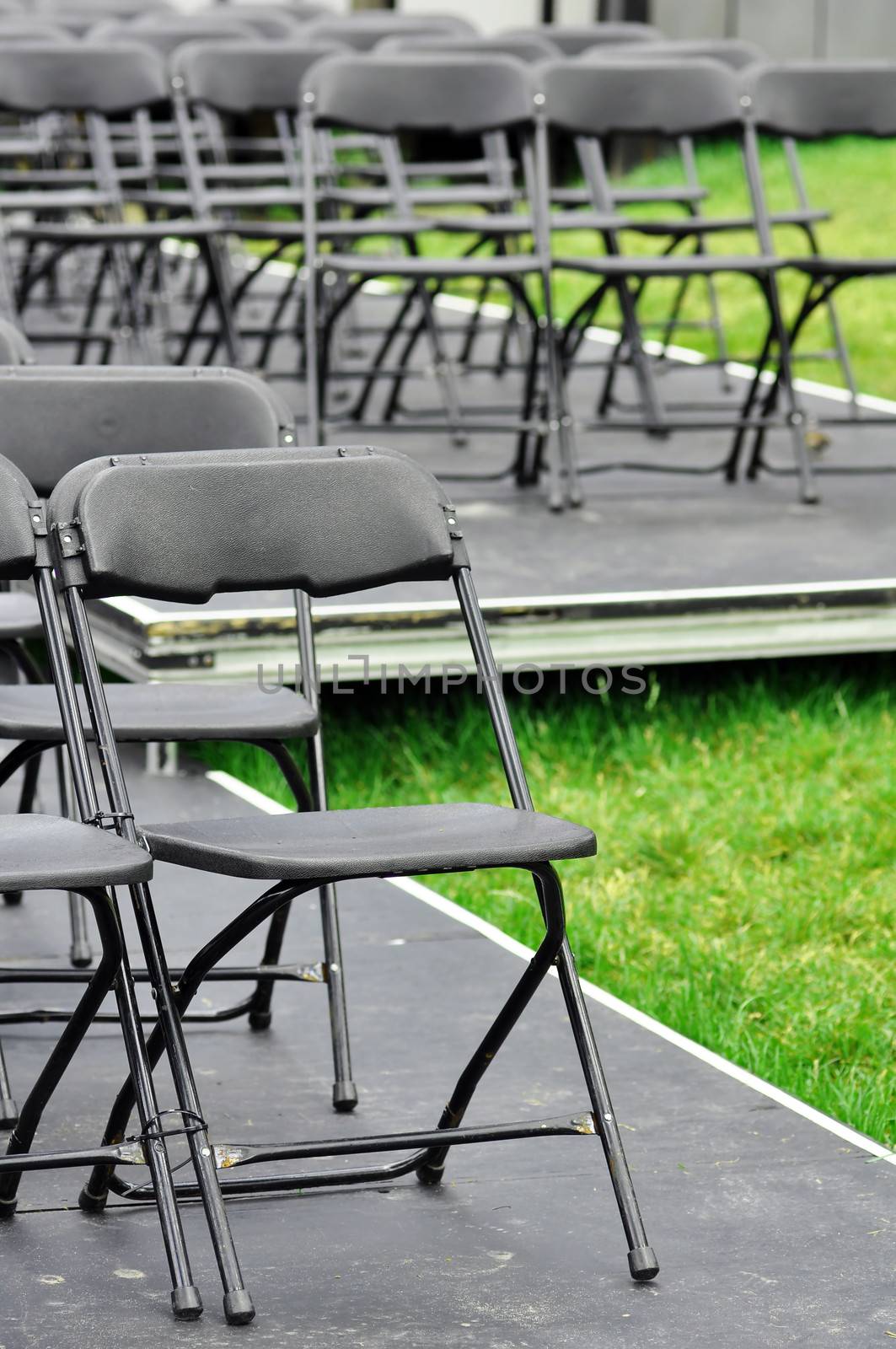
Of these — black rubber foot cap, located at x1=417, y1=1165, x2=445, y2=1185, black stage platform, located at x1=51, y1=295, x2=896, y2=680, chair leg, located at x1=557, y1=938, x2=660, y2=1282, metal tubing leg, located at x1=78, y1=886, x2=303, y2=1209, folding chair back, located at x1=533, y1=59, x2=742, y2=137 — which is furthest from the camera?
folding chair back, located at x1=533, y1=59, x2=742, y2=137

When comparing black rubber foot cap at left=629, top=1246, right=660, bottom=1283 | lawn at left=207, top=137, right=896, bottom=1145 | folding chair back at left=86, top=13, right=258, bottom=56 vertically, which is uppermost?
folding chair back at left=86, top=13, right=258, bottom=56

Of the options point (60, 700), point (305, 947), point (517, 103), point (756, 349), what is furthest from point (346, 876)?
point (756, 349)

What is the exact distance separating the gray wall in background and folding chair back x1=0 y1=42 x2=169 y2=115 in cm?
829

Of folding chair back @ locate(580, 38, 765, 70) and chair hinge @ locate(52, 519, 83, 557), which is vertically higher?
folding chair back @ locate(580, 38, 765, 70)

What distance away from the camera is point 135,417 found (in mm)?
3258

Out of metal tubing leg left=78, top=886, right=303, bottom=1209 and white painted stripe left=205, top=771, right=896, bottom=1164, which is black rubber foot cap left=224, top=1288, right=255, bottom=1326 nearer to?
metal tubing leg left=78, top=886, right=303, bottom=1209

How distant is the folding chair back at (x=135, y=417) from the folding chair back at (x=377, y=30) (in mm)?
5923

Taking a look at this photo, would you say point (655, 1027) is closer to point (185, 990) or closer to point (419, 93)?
point (185, 990)

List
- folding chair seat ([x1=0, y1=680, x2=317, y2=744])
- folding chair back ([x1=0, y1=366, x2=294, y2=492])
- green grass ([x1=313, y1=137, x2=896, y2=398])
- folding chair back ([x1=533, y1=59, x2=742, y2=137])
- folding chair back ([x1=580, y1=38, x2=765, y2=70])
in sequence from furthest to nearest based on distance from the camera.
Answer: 1. green grass ([x1=313, y1=137, x2=896, y2=398])
2. folding chair back ([x1=580, y1=38, x2=765, y2=70])
3. folding chair back ([x1=533, y1=59, x2=742, y2=137])
4. folding chair back ([x1=0, y1=366, x2=294, y2=492])
5. folding chair seat ([x1=0, y1=680, x2=317, y2=744])

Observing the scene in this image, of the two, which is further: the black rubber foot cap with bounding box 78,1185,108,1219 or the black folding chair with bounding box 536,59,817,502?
the black folding chair with bounding box 536,59,817,502

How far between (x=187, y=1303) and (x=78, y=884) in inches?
18.2

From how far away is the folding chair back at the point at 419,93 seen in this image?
19.5ft

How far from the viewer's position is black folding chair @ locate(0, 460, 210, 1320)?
2.15 metres

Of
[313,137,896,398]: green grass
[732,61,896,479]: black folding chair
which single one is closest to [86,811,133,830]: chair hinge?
[732,61,896,479]: black folding chair
